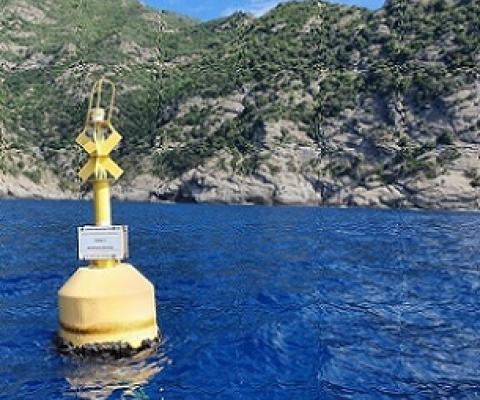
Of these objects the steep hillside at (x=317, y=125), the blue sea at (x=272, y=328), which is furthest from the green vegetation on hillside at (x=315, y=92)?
the blue sea at (x=272, y=328)

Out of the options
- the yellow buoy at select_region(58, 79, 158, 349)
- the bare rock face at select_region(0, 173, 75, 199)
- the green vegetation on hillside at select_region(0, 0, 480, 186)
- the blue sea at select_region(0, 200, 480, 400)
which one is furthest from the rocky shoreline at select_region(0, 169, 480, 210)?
the yellow buoy at select_region(58, 79, 158, 349)

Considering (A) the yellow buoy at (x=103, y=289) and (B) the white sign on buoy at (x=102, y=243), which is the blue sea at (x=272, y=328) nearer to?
(A) the yellow buoy at (x=103, y=289)

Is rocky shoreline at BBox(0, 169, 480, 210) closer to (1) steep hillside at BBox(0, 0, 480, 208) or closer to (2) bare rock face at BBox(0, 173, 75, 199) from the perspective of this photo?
(2) bare rock face at BBox(0, 173, 75, 199)

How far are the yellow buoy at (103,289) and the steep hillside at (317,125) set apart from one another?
117m

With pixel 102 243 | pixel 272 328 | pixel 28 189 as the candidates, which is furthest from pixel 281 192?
pixel 102 243

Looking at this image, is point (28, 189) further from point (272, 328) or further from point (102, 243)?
point (102, 243)

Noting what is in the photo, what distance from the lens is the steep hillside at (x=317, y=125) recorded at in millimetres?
136500

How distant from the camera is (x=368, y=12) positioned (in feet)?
613

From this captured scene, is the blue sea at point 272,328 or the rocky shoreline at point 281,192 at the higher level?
the rocky shoreline at point 281,192

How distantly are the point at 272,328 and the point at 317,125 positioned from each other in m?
137

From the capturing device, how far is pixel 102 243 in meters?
14.7

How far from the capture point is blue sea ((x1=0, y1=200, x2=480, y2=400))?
13.9 meters

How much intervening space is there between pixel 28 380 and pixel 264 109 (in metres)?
151

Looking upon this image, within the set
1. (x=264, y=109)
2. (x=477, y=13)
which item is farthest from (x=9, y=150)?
(x=477, y=13)
